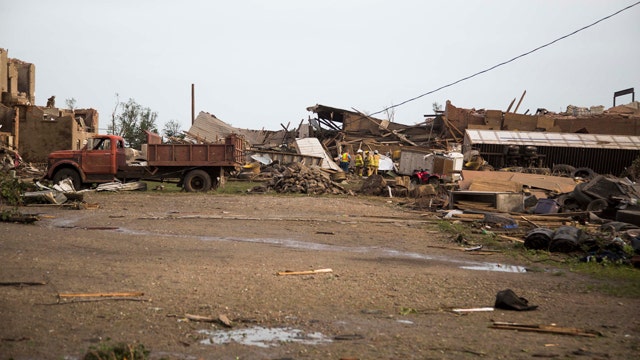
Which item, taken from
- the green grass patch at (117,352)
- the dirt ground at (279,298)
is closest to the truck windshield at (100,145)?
the dirt ground at (279,298)

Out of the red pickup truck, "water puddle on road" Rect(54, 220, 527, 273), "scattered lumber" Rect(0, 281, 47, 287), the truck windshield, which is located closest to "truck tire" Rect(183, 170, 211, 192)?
the red pickup truck

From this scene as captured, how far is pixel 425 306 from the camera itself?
7.04 m

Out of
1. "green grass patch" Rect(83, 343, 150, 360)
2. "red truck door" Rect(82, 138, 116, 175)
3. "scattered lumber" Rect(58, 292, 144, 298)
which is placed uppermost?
"red truck door" Rect(82, 138, 116, 175)

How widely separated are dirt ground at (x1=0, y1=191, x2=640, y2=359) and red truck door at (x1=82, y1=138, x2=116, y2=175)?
986cm

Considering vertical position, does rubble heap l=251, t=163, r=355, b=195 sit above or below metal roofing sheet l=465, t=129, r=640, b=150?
below

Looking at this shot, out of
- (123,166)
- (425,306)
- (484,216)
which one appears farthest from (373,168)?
(425,306)

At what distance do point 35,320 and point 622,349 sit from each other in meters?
5.37

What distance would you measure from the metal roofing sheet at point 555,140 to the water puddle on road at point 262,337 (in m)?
31.7

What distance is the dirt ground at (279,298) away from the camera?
5297 millimetres

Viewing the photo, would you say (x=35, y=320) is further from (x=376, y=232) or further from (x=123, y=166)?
(x=123, y=166)

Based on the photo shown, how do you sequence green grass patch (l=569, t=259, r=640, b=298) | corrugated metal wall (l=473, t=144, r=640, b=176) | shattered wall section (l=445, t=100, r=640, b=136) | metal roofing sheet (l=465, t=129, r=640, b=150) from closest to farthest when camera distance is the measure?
green grass patch (l=569, t=259, r=640, b=298) < corrugated metal wall (l=473, t=144, r=640, b=176) < metal roofing sheet (l=465, t=129, r=640, b=150) < shattered wall section (l=445, t=100, r=640, b=136)

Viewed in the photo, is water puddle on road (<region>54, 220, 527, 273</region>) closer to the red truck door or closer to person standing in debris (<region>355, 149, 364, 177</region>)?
the red truck door

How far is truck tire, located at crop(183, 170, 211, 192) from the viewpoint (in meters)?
24.3

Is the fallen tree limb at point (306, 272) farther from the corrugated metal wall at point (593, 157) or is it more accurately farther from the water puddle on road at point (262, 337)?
the corrugated metal wall at point (593, 157)
